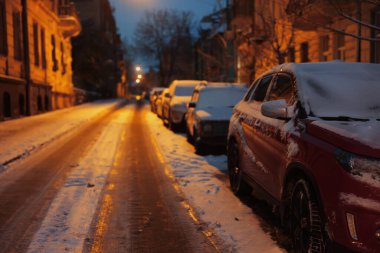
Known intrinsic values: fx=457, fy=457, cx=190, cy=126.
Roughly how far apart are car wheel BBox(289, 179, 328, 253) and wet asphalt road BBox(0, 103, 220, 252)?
96 centimetres

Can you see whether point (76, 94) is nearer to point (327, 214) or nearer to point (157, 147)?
point (157, 147)

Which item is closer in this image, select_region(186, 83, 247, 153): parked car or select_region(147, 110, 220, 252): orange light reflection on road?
select_region(147, 110, 220, 252): orange light reflection on road

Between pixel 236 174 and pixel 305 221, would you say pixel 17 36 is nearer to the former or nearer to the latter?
pixel 236 174

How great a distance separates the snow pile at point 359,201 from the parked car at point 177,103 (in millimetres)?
13441

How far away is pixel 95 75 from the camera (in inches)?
1921

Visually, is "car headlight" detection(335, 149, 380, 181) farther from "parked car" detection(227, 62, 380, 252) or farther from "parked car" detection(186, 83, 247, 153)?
"parked car" detection(186, 83, 247, 153)

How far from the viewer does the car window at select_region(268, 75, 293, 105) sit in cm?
501

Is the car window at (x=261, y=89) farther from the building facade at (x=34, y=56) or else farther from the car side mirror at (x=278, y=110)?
the building facade at (x=34, y=56)

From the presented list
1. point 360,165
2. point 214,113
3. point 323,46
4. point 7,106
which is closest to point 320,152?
point 360,165

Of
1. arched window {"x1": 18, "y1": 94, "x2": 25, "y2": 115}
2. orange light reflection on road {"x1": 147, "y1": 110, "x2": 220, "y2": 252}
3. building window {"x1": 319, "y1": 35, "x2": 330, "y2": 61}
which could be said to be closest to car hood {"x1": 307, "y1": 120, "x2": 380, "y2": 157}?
orange light reflection on road {"x1": 147, "y1": 110, "x2": 220, "y2": 252}

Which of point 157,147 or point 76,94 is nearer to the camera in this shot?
point 157,147

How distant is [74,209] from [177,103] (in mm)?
11144

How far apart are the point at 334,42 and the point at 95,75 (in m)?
36.3

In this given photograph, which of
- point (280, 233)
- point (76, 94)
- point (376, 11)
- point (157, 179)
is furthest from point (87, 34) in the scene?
point (280, 233)
